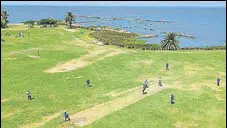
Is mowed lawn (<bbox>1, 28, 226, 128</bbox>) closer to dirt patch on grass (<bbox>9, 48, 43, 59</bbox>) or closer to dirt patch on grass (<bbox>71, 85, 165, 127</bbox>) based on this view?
dirt patch on grass (<bbox>9, 48, 43, 59</bbox>)

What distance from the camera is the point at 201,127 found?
38.5m

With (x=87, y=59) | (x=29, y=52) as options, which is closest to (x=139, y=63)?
(x=87, y=59)

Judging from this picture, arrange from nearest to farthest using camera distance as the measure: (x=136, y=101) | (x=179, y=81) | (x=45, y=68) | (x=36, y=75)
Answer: (x=136, y=101)
(x=179, y=81)
(x=36, y=75)
(x=45, y=68)

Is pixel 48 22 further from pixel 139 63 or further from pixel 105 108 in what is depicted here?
pixel 105 108

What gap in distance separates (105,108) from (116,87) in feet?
32.9

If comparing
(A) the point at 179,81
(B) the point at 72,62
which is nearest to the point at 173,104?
(A) the point at 179,81

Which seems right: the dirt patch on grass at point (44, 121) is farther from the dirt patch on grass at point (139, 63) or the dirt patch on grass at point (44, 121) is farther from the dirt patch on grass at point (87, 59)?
the dirt patch on grass at point (139, 63)

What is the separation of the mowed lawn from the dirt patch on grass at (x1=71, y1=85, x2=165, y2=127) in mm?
1200

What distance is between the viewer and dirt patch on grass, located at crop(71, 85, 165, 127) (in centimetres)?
4059

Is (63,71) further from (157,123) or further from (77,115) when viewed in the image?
(157,123)

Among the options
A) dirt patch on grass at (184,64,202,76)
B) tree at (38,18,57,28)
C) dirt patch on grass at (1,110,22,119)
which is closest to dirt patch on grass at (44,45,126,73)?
dirt patch on grass at (184,64,202,76)

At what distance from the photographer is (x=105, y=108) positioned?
145 feet

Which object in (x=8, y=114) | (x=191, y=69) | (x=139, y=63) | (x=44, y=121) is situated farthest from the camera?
(x=139, y=63)

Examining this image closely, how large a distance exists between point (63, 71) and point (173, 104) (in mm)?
27446
